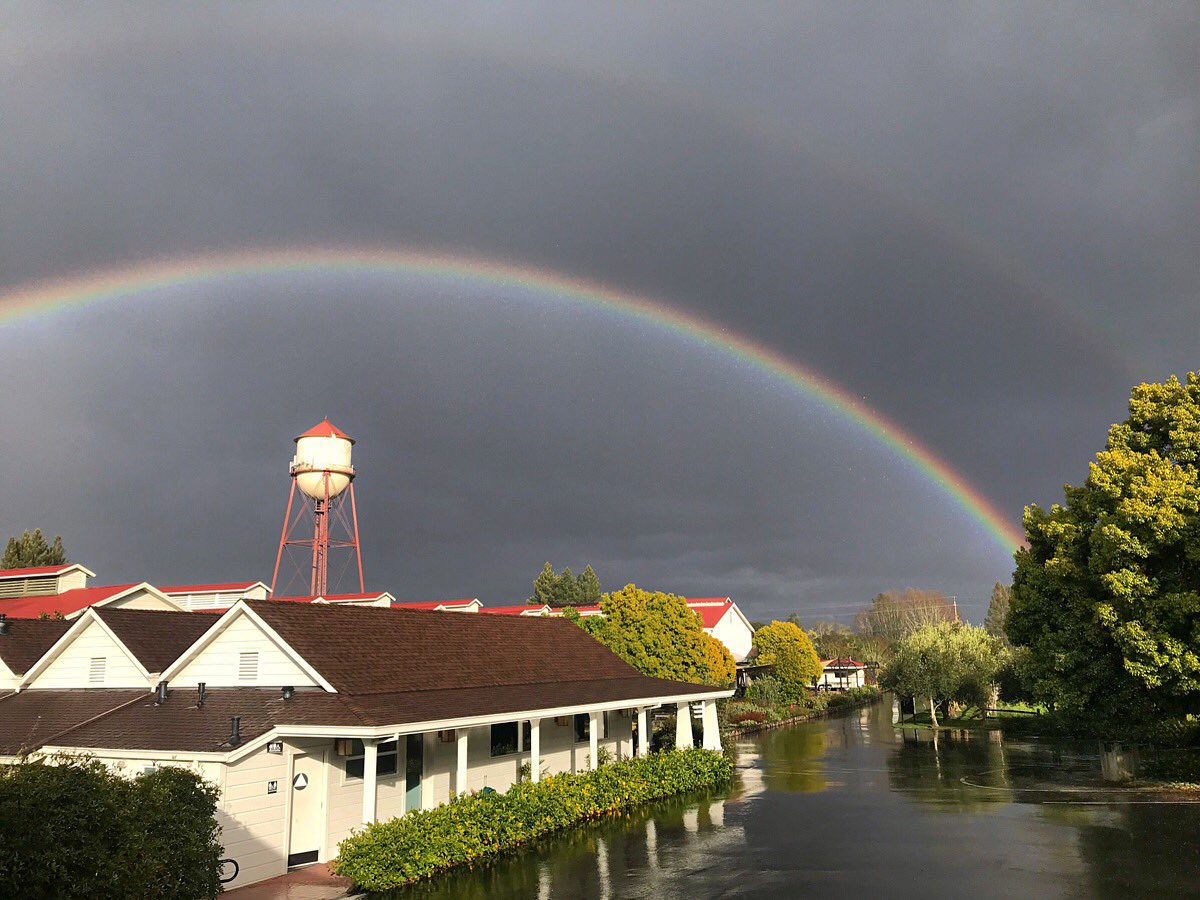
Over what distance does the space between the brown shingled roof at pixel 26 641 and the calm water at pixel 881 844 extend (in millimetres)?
15538

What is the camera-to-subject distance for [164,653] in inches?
909

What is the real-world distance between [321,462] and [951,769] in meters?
38.2

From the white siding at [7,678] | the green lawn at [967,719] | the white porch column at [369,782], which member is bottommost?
the green lawn at [967,719]

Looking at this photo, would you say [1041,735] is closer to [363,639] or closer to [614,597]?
[614,597]

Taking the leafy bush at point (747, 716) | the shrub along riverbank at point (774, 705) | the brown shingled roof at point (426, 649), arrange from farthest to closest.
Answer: the shrub along riverbank at point (774, 705) < the leafy bush at point (747, 716) < the brown shingled roof at point (426, 649)

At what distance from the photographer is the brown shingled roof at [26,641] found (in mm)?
24844

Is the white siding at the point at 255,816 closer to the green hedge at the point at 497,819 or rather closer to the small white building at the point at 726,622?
the green hedge at the point at 497,819

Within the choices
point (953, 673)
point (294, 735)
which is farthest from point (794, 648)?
point (294, 735)

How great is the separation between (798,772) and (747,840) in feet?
42.5

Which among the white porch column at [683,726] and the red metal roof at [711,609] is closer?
the white porch column at [683,726]

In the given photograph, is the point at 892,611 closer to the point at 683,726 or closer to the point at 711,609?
the point at 711,609

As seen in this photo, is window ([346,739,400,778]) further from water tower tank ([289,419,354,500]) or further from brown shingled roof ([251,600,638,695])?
water tower tank ([289,419,354,500])

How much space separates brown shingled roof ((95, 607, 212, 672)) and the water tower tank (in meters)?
27.8

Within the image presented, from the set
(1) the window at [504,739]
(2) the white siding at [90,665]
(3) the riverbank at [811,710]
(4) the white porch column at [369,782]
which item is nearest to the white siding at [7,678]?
(2) the white siding at [90,665]
